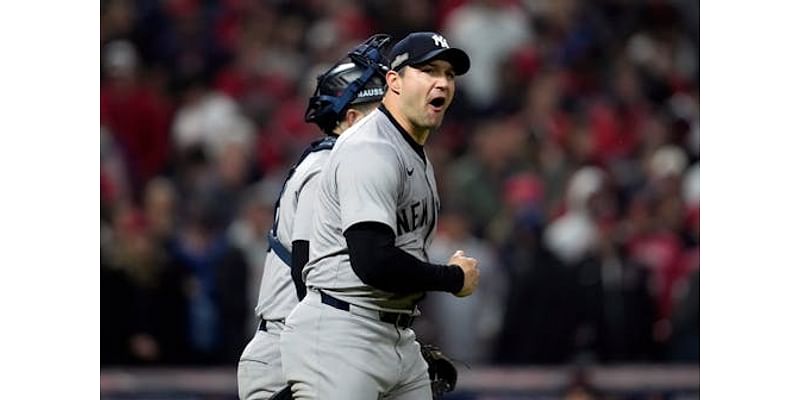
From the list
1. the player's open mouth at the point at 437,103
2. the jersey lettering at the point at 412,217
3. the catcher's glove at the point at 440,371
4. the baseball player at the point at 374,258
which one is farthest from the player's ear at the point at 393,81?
the catcher's glove at the point at 440,371

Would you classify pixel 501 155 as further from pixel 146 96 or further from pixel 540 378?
pixel 146 96

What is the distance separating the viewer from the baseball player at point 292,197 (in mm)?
5930

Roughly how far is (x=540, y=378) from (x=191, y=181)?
10.3 feet

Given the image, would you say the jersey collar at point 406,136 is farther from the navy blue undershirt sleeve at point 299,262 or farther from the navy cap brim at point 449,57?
the navy blue undershirt sleeve at point 299,262

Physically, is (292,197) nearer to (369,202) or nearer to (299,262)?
(299,262)

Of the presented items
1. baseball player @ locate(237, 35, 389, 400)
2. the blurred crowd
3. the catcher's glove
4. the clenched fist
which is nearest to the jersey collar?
the clenched fist

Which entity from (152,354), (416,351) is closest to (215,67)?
(152,354)

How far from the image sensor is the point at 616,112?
12.7m

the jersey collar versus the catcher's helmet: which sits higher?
the catcher's helmet

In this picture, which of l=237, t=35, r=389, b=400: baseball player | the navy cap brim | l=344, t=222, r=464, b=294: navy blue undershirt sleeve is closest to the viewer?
l=344, t=222, r=464, b=294: navy blue undershirt sleeve

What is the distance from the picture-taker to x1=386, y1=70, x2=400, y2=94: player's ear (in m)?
5.31

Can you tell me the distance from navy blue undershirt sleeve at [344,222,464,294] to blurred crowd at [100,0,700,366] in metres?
5.53

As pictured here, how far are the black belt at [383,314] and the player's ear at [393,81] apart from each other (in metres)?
0.73

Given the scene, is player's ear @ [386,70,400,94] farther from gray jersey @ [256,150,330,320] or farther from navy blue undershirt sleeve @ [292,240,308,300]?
navy blue undershirt sleeve @ [292,240,308,300]
